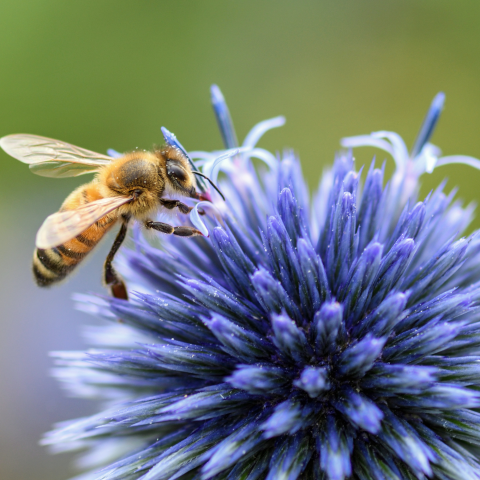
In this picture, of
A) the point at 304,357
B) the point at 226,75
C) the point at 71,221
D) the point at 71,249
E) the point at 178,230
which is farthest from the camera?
the point at 226,75

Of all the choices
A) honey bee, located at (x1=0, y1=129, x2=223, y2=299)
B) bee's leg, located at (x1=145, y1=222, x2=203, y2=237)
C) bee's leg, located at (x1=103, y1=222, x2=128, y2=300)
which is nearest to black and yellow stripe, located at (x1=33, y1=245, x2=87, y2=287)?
honey bee, located at (x1=0, y1=129, x2=223, y2=299)

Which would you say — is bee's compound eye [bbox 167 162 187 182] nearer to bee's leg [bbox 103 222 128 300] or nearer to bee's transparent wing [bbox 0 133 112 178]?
bee's leg [bbox 103 222 128 300]

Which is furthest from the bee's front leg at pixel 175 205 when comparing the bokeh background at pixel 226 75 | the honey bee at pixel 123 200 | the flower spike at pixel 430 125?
the bokeh background at pixel 226 75

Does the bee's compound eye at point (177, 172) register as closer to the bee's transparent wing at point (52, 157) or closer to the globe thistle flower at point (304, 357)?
the globe thistle flower at point (304, 357)

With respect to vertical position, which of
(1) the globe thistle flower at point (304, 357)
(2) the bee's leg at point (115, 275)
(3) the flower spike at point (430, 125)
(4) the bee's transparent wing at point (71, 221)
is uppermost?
(3) the flower spike at point (430, 125)

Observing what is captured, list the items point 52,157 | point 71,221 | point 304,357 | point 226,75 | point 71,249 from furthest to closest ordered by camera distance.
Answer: point 226,75 → point 52,157 → point 71,249 → point 71,221 → point 304,357

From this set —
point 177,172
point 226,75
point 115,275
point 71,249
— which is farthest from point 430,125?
point 226,75

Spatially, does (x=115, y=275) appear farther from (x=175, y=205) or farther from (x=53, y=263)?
(x=175, y=205)
